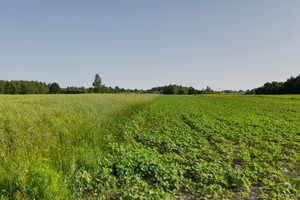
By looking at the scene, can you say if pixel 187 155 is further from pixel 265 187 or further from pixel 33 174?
pixel 33 174

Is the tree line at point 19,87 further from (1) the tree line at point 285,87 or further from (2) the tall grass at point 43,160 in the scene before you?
(1) the tree line at point 285,87

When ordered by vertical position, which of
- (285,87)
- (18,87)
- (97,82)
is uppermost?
(97,82)

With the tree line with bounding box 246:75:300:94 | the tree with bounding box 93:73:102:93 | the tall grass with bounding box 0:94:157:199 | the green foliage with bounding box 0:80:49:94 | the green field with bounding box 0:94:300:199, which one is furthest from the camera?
the tree with bounding box 93:73:102:93

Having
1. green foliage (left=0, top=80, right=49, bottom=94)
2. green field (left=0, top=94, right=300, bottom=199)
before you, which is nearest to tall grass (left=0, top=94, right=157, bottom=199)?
green field (left=0, top=94, right=300, bottom=199)

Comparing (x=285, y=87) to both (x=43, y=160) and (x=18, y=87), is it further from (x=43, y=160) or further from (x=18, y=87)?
(x=18, y=87)

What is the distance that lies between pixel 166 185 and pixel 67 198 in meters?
2.43

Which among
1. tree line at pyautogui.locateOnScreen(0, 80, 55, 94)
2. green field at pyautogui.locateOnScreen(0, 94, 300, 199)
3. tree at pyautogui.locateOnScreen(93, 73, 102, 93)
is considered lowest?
green field at pyautogui.locateOnScreen(0, 94, 300, 199)

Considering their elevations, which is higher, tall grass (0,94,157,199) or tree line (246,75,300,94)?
tree line (246,75,300,94)

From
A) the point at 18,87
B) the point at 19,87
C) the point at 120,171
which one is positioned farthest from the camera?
the point at 19,87

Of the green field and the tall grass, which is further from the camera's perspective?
the green field

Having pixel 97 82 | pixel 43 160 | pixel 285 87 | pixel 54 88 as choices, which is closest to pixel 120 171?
pixel 43 160

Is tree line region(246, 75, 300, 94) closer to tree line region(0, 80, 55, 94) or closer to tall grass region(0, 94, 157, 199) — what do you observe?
tall grass region(0, 94, 157, 199)

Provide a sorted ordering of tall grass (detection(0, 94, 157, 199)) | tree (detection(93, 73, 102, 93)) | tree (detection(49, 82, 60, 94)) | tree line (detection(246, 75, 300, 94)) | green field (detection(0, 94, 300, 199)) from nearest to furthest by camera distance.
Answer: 1. tall grass (detection(0, 94, 157, 199))
2. green field (detection(0, 94, 300, 199))
3. tree line (detection(246, 75, 300, 94))
4. tree (detection(49, 82, 60, 94))
5. tree (detection(93, 73, 102, 93))

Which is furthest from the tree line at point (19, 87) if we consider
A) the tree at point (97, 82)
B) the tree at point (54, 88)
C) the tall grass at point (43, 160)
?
the tall grass at point (43, 160)
